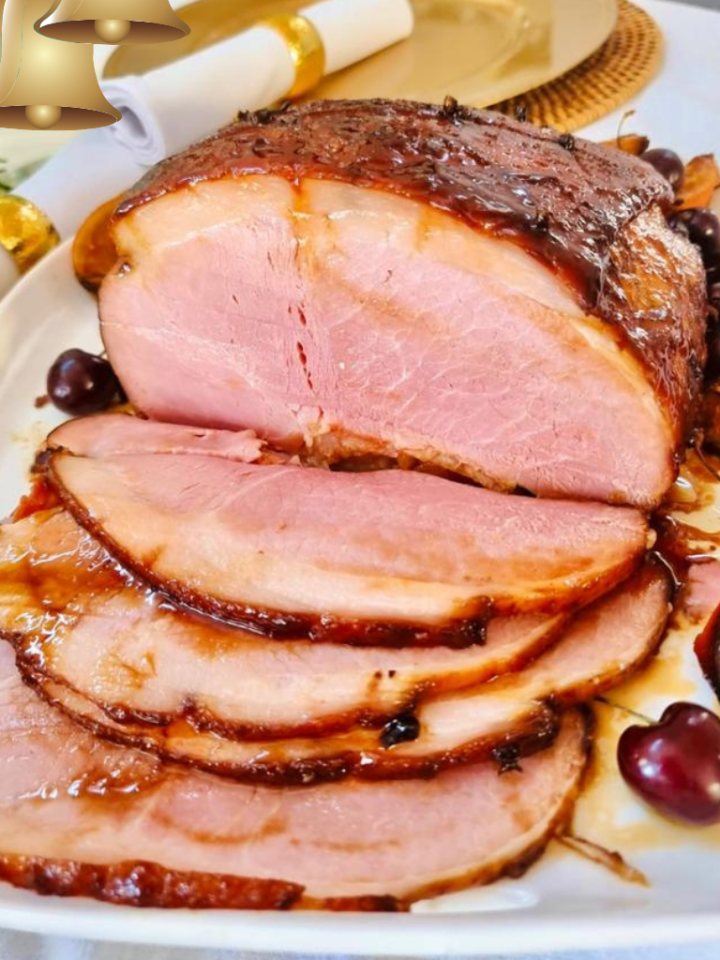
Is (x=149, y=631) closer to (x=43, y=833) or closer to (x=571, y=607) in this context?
(x=43, y=833)

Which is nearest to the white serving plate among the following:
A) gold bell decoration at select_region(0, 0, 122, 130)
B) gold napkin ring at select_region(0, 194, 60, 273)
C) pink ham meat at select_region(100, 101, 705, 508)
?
pink ham meat at select_region(100, 101, 705, 508)

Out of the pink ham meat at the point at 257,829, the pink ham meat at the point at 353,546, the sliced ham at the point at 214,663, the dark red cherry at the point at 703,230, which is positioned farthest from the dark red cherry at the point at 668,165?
the pink ham meat at the point at 257,829

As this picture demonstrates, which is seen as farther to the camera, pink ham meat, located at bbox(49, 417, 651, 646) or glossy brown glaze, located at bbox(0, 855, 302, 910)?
pink ham meat, located at bbox(49, 417, 651, 646)

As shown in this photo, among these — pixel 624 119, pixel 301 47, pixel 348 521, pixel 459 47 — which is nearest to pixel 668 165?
pixel 624 119

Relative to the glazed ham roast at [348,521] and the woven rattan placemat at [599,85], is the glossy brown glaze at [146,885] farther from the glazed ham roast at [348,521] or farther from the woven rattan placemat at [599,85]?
the woven rattan placemat at [599,85]

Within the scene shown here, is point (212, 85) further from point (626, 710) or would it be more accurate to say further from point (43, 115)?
point (626, 710)

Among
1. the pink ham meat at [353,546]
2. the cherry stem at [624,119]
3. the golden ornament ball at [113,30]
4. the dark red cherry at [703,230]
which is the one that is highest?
the golden ornament ball at [113,30]

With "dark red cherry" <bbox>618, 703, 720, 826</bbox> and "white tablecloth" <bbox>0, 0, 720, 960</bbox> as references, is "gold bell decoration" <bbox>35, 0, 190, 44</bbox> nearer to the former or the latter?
"white tablecloth" <bbox>0, 0, 720, 960</bbox>

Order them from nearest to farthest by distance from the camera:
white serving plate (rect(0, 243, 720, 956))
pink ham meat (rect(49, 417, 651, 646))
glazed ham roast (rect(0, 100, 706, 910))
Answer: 1. white serving plate (rect(0, 243, 720, 956))
2. glazed ham roast (rect(0, 100, 706, 910))
3. pink ham meat (rect(49, 417, 651, 646))
